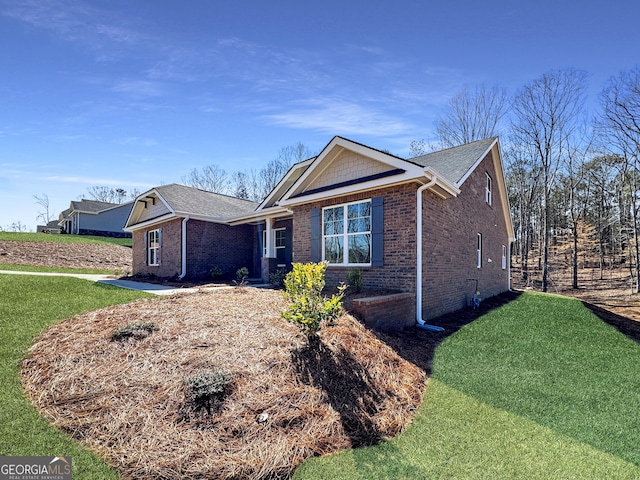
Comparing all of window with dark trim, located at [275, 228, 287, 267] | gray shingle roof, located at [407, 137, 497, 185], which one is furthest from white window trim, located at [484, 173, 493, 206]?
window with dark trim, located at [275, 228, 287, 267]

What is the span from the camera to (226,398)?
3732mm

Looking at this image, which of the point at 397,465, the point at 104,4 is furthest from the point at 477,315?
the point at 104,4

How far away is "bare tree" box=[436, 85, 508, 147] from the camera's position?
2314 cm

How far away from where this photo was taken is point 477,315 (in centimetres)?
934

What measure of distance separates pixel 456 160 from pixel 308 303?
29.9ft

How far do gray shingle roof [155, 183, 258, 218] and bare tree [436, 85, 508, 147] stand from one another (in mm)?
15839

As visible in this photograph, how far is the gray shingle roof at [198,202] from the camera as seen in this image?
1464 centimetres

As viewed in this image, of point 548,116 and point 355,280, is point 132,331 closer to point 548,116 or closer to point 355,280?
point 355,280

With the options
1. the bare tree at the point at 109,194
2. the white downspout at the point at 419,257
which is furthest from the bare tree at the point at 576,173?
the bare tree at the point at 109,194

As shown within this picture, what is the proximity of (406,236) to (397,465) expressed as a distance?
205 inches

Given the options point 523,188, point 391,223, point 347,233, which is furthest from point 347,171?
point 523,188

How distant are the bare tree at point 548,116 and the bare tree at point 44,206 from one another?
60.6m

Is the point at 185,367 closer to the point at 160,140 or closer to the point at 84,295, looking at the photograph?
the point at 84,295

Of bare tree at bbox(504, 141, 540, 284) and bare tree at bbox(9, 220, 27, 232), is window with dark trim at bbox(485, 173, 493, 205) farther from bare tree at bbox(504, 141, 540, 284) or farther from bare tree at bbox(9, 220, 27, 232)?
bare tree at bbox(9, 220, 27, 232)
